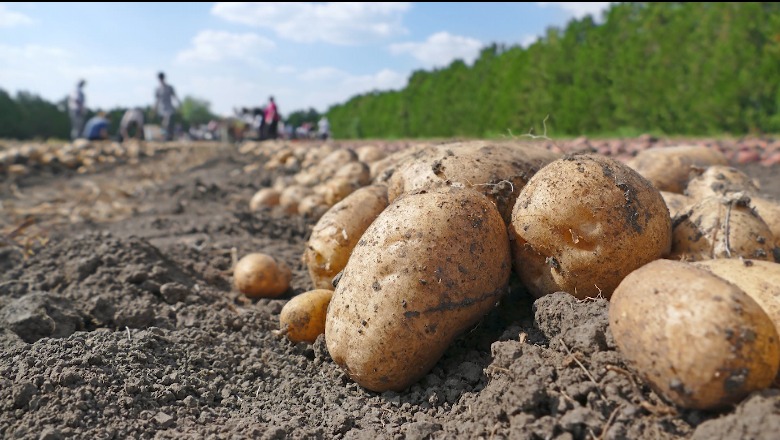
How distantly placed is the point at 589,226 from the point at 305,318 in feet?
5.00

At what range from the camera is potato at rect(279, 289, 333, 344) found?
3.01 m

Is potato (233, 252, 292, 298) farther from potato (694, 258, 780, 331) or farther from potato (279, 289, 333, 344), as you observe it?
potato (694, 258, 780, 331)

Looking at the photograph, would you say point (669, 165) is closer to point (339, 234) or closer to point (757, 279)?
point (757, 279)

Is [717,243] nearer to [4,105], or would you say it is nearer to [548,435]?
[548,435]

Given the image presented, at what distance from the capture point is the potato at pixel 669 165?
395cm

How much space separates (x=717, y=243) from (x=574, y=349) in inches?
39.2

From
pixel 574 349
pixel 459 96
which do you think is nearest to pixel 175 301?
pixel 574 349

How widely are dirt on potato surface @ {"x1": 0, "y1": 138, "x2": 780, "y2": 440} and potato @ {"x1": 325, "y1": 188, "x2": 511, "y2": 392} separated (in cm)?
16

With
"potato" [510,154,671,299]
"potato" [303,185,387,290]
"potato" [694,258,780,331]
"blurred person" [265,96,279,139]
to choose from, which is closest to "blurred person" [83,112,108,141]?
"blurred person" [265,96,279,139]

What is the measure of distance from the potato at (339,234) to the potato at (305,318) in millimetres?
260

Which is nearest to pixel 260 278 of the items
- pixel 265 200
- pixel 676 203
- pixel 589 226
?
pixel 589 226

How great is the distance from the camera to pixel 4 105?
108 ft

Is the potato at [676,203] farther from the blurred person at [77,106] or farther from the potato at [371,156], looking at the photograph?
the blurred person at [77,106]

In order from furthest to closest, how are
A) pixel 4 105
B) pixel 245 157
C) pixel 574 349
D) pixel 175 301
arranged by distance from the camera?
pixel 4 105, pixel 245 157, pixel 175 301, pixel 574 349
